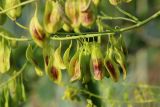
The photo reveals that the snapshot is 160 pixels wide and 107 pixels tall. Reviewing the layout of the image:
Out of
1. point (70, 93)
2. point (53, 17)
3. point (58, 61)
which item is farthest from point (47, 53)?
point (70, 93)

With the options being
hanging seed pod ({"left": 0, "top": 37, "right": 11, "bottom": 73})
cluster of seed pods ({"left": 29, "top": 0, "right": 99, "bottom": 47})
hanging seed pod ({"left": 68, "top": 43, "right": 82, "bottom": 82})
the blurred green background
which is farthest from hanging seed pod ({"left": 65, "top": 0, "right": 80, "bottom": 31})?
the blurred green background

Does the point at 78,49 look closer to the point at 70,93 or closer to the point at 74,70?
the point at 74,70

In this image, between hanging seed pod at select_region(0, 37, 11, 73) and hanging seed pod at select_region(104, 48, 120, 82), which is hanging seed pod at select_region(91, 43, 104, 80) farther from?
hanging seed pod at select_region(0, 37, 11, 73)

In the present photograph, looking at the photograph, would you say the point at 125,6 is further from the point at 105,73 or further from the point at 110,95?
the point at 105,73

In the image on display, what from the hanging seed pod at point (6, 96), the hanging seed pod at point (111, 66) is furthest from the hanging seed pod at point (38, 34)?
the hanging seed pod at point (6, 96)

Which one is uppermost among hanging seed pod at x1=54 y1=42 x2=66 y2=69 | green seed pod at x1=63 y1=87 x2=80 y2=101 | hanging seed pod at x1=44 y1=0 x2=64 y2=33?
hanging seed pod at x1=44 y1=0 x2=64 y2=33

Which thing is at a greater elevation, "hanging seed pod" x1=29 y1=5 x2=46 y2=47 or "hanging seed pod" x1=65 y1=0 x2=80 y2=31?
"hanging seed pod" x1=65 y1=0 x2=80 y2=31

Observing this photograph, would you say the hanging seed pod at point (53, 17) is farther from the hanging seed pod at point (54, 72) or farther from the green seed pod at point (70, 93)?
the green seed pod at point (70, 93)
